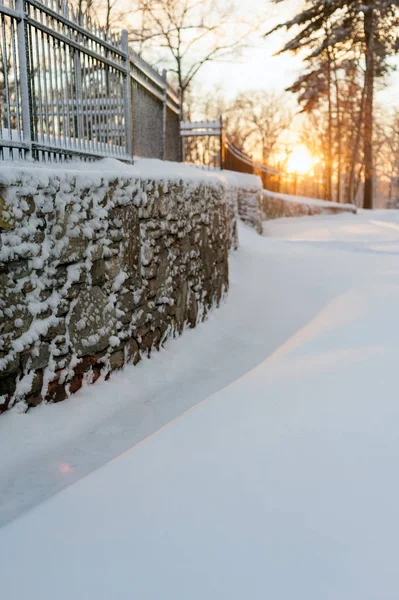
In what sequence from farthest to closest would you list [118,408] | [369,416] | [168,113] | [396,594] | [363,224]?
[363,224], [168,113], [118,408], [369,416], [396,594]

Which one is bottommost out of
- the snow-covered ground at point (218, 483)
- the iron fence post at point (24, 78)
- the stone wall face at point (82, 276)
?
the snow-covered ground at point (218, 483)

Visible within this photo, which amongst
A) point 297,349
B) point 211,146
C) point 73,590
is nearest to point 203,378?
point 297,349

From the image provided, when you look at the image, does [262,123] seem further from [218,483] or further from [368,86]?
[218,483]

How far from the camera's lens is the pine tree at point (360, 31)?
20.2 m

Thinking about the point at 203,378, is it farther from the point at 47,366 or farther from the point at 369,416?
the point at 369,416

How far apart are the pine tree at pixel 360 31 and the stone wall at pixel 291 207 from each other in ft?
9.55

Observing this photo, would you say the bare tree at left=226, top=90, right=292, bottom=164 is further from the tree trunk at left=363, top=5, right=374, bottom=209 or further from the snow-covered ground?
the snow-covered ground

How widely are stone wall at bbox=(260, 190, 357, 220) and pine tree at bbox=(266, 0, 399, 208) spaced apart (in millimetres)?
2910

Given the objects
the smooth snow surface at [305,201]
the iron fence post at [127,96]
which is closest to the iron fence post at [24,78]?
the iron fence post at [127,96]

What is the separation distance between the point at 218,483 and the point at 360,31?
21.7 m

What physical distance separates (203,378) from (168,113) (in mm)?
6170

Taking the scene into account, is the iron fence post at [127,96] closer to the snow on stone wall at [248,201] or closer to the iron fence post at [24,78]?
the iron fence post at [24,78]

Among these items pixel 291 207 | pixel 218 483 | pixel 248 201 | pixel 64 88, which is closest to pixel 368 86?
pixel 291 207

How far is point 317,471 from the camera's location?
103 inches
